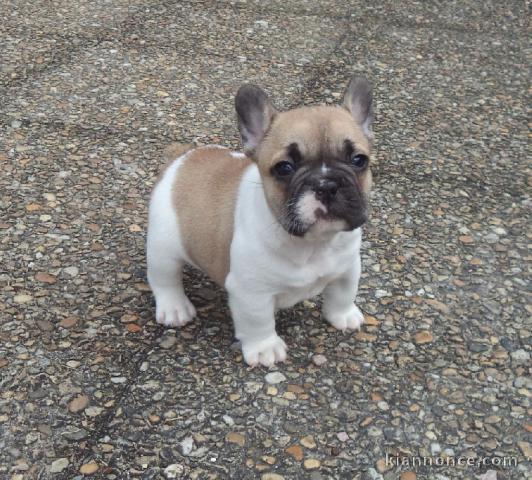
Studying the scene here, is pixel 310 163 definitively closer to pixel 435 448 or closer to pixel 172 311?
pixel 172 311

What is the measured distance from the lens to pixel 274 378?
3.80 m

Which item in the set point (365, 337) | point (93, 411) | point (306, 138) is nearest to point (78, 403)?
point (93, 411)

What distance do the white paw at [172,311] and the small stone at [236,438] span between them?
87 cm

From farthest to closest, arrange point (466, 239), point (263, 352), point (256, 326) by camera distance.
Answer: point (466, 239), point (263, 352), point (256, 326)

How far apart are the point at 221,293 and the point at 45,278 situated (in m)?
1.11

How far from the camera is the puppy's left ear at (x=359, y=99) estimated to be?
12.0ft

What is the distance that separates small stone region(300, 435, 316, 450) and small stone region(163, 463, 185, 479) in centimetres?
59

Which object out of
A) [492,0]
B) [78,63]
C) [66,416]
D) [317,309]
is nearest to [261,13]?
[78,63]

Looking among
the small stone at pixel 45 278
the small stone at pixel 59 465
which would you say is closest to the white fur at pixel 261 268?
the small stone at pixel 45 278

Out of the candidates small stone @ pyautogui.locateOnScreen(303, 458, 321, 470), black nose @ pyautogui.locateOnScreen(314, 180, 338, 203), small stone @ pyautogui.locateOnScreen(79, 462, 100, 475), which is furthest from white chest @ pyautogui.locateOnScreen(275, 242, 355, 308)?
small stone @ pyautogui.locateOnScreen(79, 462, 100, 475)

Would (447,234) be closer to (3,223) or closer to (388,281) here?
(388,281)

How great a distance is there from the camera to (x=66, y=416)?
11.6ft

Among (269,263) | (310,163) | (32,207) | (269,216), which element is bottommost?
(32,207)

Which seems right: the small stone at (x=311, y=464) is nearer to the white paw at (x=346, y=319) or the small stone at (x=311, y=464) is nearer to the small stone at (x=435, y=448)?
the small stone at (x=435, y=448)
